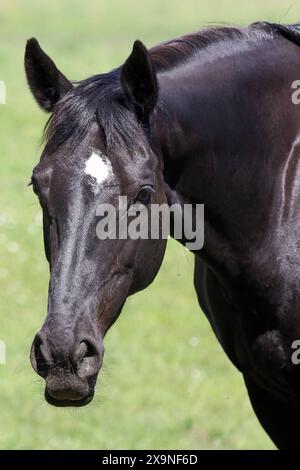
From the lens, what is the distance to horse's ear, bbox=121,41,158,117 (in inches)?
153

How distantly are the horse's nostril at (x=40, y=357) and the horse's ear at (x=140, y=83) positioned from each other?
36.8 inches

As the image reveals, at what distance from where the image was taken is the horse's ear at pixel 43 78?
4098 mm

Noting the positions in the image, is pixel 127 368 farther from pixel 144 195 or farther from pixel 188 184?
pixel 144 195

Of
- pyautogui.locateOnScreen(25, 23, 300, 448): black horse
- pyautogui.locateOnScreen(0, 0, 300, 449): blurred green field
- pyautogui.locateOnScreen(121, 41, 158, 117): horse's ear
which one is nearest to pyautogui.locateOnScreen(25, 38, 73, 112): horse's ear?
pyautogui.locateOnScreen(25, 23, 300, 448): black horse

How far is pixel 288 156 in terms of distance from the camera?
439 centimetres

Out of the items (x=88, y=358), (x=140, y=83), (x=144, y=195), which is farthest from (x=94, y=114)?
(x=88, y=358)

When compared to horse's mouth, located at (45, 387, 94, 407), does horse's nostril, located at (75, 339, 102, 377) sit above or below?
above

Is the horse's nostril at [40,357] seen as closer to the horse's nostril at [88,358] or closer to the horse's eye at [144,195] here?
the horse's nostril at [88,358]

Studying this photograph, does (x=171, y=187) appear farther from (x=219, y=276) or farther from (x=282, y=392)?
(x=282, y=392)

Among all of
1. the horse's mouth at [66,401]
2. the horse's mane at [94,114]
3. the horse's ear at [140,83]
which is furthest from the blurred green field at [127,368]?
the horse's ear at [140,83]

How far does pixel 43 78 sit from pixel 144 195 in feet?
2.19

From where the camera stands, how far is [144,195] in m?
3.88

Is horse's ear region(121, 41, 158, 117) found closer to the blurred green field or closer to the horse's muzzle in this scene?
the horse's muzzle

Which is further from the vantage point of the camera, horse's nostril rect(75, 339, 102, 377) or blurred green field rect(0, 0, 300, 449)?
blurred green field rect(0, 0, 300, 449)
